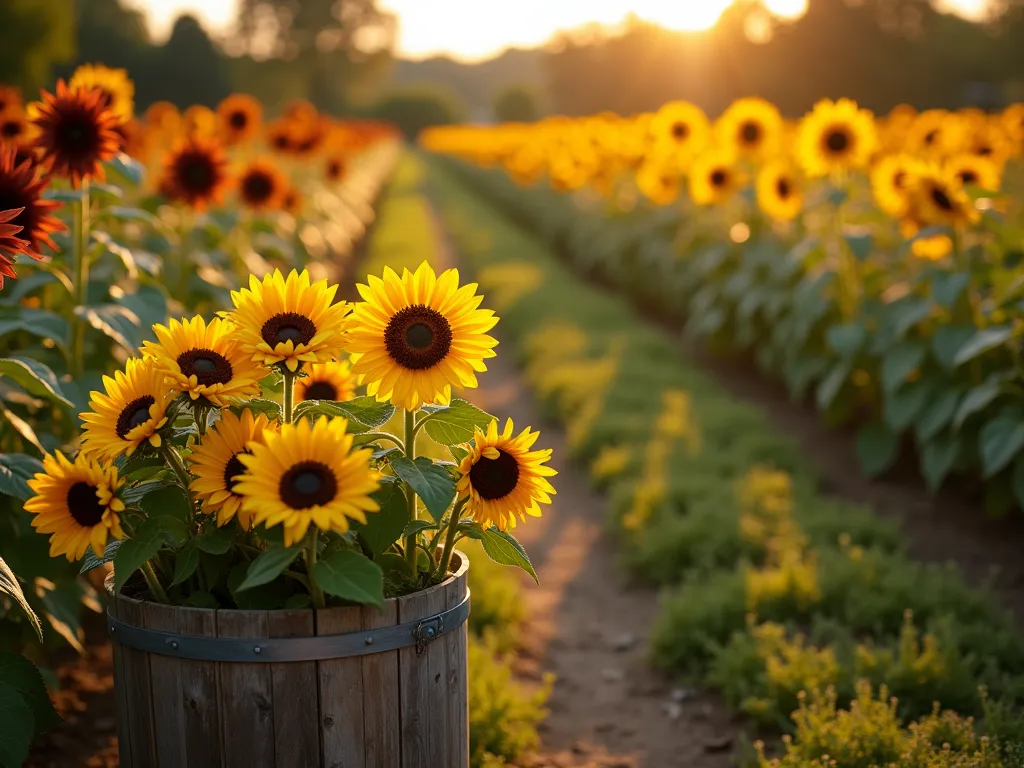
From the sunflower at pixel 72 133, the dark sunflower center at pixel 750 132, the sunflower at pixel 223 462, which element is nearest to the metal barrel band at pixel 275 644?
the sunflower at pixel 223 462

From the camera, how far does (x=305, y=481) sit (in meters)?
1.96

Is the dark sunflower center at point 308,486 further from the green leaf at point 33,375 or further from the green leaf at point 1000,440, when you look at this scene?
the green leaf at point 1000,440

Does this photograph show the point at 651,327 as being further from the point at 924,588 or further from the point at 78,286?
the point at 78,286

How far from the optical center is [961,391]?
461 cm

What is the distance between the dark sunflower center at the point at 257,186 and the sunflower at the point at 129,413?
366 centimetres

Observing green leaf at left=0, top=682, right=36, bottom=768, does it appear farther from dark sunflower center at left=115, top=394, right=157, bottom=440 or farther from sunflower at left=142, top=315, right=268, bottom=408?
sunflower at left=142, top=315, right=268, bottom=408

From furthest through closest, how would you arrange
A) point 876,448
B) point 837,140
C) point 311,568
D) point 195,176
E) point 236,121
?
point 236,121 → point 837,140 → point 876,448 → point 195,176 → point 311,568

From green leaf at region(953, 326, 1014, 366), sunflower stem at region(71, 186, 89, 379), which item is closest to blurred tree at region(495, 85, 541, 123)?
green leaf at region(953, 326, 1014, 366)

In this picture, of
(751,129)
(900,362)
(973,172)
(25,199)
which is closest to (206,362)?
(25,199)

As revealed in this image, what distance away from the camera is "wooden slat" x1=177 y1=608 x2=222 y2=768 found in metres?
2.10

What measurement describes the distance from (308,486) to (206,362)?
0.38 m

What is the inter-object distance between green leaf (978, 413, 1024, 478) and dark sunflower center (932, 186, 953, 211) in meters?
1.05

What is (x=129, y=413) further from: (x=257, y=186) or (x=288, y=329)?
(x=257, y=186)

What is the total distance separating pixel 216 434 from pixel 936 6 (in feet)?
142
